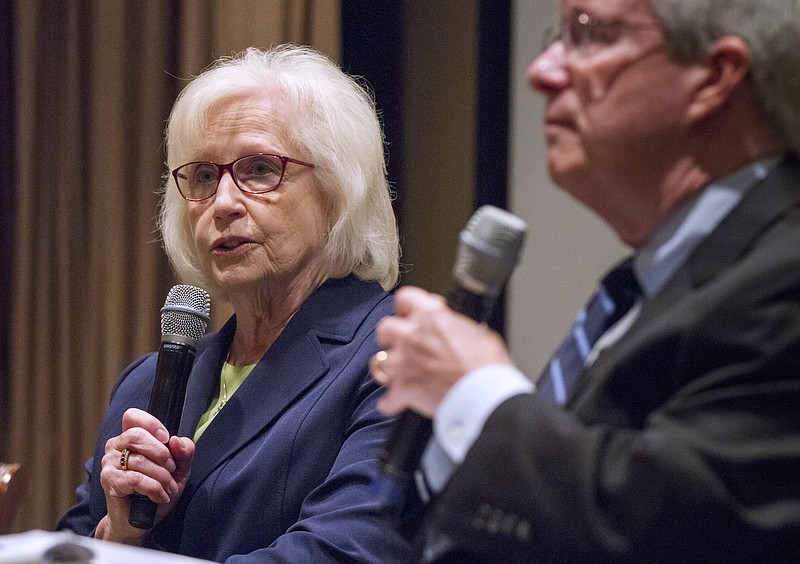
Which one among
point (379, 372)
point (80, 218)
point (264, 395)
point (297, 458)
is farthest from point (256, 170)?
point (80, 218)

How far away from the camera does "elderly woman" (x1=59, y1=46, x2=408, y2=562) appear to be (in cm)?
193

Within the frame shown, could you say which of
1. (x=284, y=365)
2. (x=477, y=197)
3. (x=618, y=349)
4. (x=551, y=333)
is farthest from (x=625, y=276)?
(x=477, y=197)

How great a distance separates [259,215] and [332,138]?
0.79 ft

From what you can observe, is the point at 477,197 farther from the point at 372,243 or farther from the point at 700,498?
the point at 700,498

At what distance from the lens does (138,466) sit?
1.92 metres

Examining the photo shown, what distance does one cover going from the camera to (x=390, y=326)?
3.74 ft

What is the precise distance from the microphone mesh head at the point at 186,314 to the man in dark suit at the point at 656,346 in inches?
34.9

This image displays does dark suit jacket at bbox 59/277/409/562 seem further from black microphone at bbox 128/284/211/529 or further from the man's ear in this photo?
the man's ear

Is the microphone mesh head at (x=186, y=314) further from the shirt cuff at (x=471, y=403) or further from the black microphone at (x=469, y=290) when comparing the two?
the shirt cuff at (x=471, y=403)

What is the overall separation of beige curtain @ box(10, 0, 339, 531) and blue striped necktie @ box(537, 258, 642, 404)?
2.70 m

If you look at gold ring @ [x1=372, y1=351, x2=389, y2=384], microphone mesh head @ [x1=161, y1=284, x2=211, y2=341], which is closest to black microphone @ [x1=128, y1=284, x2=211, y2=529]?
microphone mesh head @ [x1=161, y1=284, x2=211, y2=341]

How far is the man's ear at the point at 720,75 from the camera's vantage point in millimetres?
1107

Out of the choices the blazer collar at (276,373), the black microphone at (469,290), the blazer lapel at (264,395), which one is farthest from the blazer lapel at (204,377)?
the black microphone at (469,290)

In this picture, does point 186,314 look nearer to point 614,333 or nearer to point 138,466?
point 138,466
